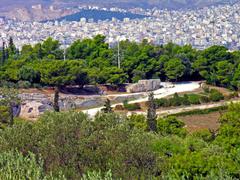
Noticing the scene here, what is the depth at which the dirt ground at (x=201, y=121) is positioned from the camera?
25.4 m

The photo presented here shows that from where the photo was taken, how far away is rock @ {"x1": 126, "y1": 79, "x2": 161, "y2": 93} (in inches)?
1407

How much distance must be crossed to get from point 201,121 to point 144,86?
968 centimetres

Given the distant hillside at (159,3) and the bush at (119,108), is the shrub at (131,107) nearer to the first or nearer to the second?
the bush at (119,108)

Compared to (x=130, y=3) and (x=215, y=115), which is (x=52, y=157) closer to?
(x=215, y=115)

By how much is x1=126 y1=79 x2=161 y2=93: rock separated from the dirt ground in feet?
25.4

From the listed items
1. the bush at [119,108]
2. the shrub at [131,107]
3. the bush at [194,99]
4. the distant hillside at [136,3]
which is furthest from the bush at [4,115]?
the distant hillside at [136,3]

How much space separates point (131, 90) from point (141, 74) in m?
2.40

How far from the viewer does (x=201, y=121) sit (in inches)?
1068

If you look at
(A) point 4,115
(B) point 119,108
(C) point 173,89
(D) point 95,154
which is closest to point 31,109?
(A) point 4,115

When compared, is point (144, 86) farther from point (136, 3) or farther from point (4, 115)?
point (136, 3)

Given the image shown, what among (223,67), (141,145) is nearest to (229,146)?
(141,145)

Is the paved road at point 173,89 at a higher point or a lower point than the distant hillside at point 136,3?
lower

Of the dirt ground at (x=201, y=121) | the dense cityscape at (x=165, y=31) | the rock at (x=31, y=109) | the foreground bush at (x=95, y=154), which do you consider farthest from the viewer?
the dense cityscape at (x=165, y=31)

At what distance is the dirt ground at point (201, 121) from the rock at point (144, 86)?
7.74m
